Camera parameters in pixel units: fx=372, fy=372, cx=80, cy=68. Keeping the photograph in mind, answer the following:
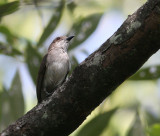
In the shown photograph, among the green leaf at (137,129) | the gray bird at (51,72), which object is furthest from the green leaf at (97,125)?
the gray bird at (51,72)

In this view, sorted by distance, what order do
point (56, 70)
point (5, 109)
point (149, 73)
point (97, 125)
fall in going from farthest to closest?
point (56, 70)
point (5, 109)
point (149, 73)
point (97, 125)

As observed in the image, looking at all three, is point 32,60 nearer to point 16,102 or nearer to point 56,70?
point 16,102

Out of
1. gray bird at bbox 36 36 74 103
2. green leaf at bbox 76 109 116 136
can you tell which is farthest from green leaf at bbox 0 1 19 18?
gray bird at bbox 36 36 74 103


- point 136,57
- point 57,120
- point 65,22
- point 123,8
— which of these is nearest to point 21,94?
point 57,120

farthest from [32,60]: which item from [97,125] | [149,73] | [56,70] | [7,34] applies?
[56,70]

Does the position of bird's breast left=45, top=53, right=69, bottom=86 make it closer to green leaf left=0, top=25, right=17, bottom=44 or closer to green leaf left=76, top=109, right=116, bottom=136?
green leaf left=0, top=25, right=17, bottom=44

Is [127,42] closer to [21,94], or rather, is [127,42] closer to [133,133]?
[133,133]

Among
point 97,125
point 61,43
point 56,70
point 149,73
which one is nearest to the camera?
point 97,125
